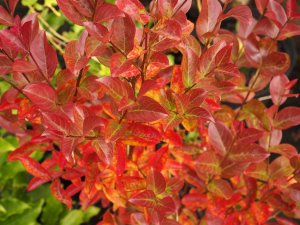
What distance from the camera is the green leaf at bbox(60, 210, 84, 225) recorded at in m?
1.10

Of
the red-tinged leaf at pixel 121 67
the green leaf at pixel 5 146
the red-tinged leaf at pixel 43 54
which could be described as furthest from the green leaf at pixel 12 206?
the red-tinged leaf at pixel 121 67

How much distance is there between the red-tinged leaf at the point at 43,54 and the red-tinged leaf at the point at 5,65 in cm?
3

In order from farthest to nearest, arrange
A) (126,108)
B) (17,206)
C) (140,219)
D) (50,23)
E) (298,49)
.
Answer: (298,49) < (50,23) < (17,206) < (140,219) < (126,108)

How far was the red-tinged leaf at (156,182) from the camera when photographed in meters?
0.64

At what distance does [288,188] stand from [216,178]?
0.42 feet

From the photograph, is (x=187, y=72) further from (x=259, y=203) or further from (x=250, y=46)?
(x=259, y=203)

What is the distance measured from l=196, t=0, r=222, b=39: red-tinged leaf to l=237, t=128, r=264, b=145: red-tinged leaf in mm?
161

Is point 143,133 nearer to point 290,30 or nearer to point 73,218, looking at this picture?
point 290,30

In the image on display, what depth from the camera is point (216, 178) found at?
790mm

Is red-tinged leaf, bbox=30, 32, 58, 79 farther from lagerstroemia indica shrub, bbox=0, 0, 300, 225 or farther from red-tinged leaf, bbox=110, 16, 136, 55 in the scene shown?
red-tinged leaf, bbox=110, 16, 136, 55

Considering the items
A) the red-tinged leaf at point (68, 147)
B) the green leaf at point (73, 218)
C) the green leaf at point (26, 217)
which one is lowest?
the green leaf at point (73, 218)

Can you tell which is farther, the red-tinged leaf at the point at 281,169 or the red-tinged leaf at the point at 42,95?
the red-tinged leaf at the point at 281,169

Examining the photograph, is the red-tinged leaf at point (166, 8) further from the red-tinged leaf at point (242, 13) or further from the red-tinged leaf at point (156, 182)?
the red-tinged leaf at point (156, 182)

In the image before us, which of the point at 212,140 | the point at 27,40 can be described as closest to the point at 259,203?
the point at 212,140
